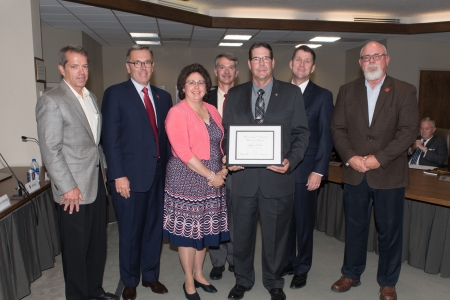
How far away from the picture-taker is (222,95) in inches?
123

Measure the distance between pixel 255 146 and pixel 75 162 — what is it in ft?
3.66

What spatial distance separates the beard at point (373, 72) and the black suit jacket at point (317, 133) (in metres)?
0.31

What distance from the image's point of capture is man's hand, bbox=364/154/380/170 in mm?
2482

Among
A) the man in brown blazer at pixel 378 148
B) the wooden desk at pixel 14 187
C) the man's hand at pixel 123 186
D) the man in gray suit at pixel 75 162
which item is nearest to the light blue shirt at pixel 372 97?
the man in brown blazer at pixel 378 148

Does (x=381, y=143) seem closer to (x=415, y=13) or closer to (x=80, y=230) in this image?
(x=80, y=230)

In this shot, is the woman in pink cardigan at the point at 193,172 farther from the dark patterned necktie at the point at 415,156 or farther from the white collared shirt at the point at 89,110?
the dark patterned necktie at the point at 415,156

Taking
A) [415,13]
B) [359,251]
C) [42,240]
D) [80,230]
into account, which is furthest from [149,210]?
[415,13]

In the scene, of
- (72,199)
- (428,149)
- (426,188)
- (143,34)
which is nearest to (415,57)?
(428,149)

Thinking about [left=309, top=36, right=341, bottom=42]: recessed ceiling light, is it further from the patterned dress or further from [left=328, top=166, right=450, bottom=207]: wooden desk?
the patterned dress

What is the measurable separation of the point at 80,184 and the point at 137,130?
0.52m

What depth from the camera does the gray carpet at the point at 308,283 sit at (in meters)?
2.86

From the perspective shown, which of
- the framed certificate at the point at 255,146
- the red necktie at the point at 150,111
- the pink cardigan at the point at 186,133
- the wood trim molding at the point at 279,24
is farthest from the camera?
the wood trim molding at the point at 279,24

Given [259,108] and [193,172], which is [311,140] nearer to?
[259,108]

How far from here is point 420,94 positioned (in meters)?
9.16
